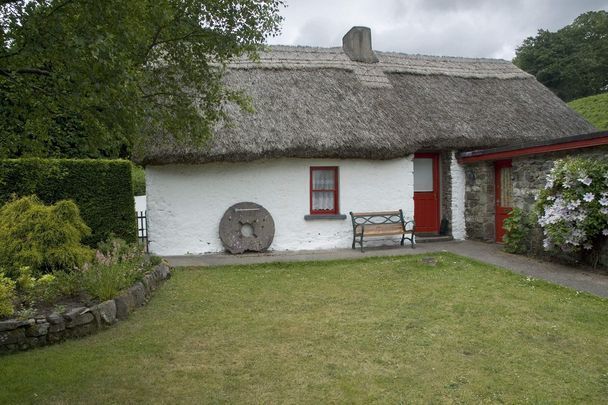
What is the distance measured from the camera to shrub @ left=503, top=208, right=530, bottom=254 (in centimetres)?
991

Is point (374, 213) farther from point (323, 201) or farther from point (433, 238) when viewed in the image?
point (433, 238)

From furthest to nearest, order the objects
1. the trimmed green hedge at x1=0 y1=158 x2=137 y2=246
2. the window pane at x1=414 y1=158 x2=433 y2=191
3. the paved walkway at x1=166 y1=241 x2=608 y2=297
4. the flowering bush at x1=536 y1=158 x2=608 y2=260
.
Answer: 1. the window pane at x1=414 y1=158 x2=433 y2=191
2. the trimmed green hedge at x1=0 y1=158 x2=137 y2=246
3. the flowering bush at x1=536 y1=158 x2=608 y2=260
4. the paved walkway at x1=166 y1=241 x2=608 y2=297

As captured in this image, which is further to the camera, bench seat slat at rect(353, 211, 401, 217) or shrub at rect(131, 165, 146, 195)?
shrub at rect(131, 165, 146, 195)

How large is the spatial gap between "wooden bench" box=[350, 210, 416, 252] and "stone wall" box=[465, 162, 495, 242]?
1887 mm

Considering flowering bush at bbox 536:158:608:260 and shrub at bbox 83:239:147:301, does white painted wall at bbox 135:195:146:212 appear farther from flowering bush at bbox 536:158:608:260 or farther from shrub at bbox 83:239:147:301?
flowering bush at bbox 536:158:608:260

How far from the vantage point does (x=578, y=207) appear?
8266 millimetres

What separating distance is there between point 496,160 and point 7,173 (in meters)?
11.3

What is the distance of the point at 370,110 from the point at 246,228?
453 cm

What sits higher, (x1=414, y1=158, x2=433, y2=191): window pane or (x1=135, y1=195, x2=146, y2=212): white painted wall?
(x1=414, y1=158, x2=433, y2=191): window pane

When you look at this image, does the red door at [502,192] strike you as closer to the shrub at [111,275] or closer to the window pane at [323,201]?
the window pane at [323,201]

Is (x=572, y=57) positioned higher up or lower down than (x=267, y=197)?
higher up

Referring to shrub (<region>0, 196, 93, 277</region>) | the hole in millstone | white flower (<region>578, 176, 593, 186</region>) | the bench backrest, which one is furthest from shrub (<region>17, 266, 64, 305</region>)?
white flower (<region>578, 176, 593, 186</region>)

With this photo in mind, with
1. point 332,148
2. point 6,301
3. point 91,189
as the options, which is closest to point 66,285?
point 6,301

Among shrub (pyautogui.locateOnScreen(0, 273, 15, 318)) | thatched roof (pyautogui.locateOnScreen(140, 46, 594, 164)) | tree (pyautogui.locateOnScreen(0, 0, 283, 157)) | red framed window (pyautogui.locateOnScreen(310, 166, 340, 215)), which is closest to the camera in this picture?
tree (pyautogui.locateOnScreen(0, 0, 283, 157))
